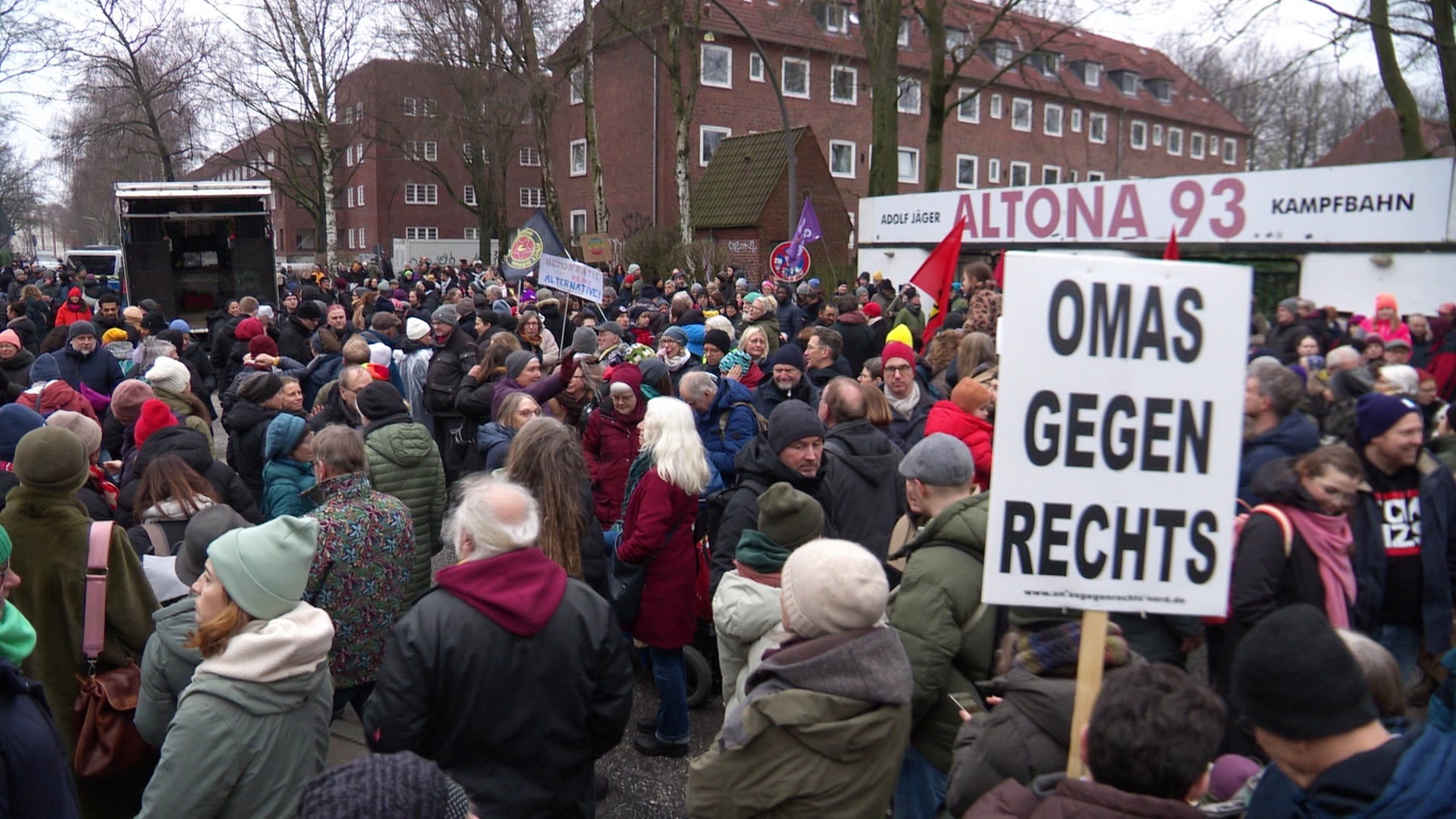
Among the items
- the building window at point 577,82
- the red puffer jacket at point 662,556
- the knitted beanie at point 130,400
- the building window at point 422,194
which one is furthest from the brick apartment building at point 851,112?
the red puffer jacket at point 662,556

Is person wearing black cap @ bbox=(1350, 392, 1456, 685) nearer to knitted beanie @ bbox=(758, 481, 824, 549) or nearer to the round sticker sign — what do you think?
knitted beanie @ bbox=(758, 481, 824, 549)

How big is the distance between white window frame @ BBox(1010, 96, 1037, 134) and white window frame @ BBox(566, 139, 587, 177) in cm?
2010

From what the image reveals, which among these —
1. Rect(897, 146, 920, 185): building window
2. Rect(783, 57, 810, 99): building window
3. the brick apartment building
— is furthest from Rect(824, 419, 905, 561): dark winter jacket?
Rect(897, 146, 920, 185): building window

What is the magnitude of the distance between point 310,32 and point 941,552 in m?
37.0

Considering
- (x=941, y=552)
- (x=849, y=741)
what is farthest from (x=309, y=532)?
(x=941, y=552)

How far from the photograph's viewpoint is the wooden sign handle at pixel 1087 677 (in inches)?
97.9

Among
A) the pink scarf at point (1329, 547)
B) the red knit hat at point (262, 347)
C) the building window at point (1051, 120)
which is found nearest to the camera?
the pink scarf at point (1329, 547)

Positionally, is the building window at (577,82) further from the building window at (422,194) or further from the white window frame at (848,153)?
the building window at (422,194)

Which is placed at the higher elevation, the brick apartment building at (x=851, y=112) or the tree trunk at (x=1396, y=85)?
the brick apartment building at (x=851, y=112)

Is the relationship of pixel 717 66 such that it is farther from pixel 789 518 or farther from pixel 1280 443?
pixel 789 518

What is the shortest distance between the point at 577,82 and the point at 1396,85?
2825 centimetres

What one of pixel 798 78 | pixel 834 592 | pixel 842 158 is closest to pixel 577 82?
pixel 798 78

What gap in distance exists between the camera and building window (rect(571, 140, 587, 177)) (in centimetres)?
4230

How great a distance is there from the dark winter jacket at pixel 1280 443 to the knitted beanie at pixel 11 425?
592 cm
